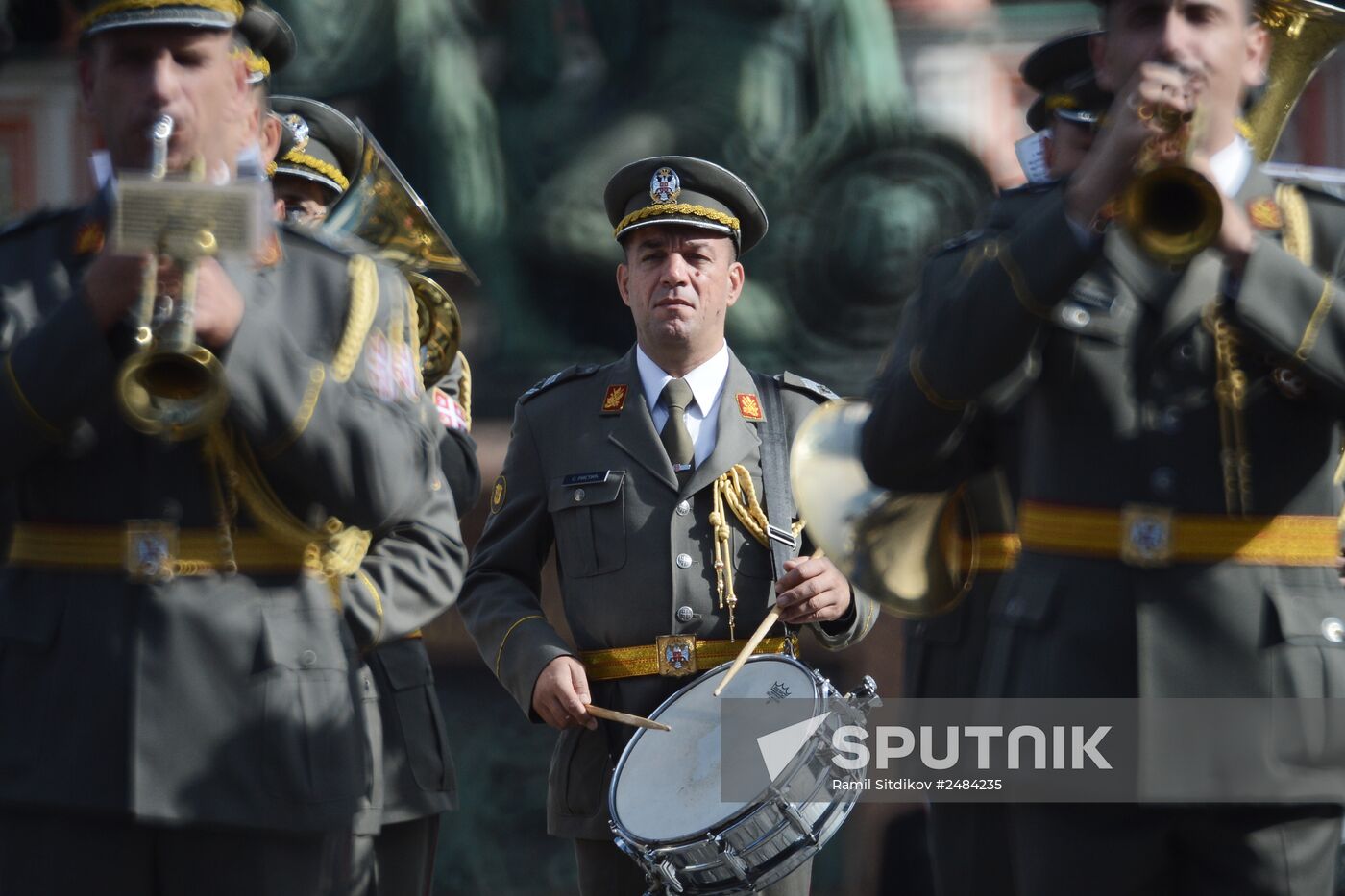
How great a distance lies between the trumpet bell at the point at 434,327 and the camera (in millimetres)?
5918

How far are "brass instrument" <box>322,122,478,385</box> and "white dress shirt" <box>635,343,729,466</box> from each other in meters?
0.61

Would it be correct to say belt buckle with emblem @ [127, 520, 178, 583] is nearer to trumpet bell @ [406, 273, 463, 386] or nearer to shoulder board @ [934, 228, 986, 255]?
shoulder board @ [934, 228, 986, 255]

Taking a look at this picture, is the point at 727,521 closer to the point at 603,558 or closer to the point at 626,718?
the point at 603,558

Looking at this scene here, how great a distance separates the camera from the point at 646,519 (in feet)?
17.7

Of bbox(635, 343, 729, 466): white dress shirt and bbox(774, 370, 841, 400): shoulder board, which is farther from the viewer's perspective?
bbox(774, 370, 841, 400): shoulder board

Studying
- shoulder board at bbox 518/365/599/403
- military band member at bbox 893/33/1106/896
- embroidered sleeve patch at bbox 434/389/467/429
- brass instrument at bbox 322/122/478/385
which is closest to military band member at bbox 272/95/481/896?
embroidered sleeve patch at bbox 434/389/467/429

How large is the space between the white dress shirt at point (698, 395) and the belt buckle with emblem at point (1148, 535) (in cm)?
193

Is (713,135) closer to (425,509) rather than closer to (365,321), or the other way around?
(425,509)

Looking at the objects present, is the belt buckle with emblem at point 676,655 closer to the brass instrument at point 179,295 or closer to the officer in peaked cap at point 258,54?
the officer in peaked cap at point 258,54

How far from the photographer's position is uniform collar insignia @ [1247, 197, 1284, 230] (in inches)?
147

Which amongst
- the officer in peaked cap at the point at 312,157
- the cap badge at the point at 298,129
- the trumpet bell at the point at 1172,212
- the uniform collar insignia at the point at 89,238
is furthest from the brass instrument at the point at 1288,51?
the cap badge at the point at 298,129

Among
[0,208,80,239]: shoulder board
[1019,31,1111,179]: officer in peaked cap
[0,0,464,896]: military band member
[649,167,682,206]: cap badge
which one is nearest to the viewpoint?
[0,0,464,896]: military band member

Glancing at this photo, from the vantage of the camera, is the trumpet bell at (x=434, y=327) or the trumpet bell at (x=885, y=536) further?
the trumpet bell at (x=434, y=327)

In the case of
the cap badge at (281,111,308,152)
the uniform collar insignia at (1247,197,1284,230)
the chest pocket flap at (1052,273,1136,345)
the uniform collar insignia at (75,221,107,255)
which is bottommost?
the cap badge at (281,111,308,152)
